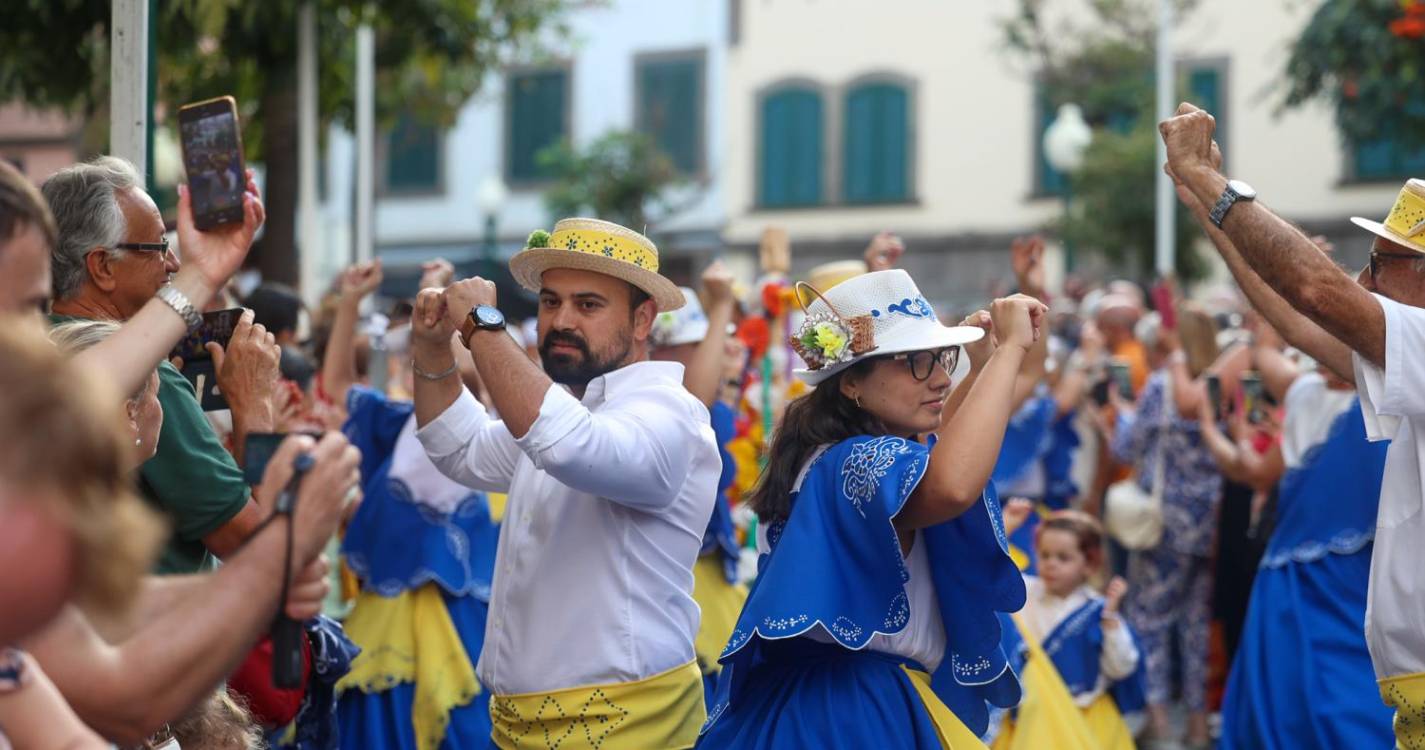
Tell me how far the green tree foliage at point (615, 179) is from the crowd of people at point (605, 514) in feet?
59.3

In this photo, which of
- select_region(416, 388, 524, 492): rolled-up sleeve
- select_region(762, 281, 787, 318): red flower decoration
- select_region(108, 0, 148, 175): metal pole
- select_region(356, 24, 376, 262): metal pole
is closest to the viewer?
select_region(416, 388, 524, 492): rolled-up sleeve

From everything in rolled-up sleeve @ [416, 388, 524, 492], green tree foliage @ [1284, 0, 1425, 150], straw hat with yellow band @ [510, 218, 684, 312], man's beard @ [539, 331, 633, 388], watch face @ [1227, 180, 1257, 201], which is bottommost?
rolled-up sleeve @ [416, 388, 524, 492]

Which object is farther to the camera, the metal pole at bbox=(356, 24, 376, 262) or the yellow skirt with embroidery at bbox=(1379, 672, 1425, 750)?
the metal pole at bbox=(356, 24, 376, 262)

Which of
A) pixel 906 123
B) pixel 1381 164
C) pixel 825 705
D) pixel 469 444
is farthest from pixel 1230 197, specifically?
pixel 906 123

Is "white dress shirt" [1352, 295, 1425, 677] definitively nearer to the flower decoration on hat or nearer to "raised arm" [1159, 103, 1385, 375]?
"raised arm" [1159, 103, 1385, 375]

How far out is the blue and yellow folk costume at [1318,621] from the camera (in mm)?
5836

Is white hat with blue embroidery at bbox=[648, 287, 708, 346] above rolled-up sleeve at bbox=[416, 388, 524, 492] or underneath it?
above

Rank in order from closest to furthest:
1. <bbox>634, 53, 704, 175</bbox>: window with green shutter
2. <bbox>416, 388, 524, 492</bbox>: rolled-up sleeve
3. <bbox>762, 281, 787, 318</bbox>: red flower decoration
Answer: <bbox>416, 388, 524, 492</bbox>: rolled-up sleeve → <bbox>762, 281, 787, 318</bbox>: red flower decoration → <bbox>634, 53, 704, 175</bbox>: window with green shutter

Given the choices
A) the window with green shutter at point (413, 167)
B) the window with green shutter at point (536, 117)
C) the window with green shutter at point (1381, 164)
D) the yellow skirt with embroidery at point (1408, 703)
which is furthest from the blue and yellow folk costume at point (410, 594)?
the window with green shutter at point (413, 167)

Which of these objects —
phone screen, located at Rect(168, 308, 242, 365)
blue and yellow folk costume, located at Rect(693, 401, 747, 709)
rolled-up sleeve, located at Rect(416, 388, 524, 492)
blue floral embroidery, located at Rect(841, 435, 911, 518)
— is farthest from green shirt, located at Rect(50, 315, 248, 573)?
blue and yellow folk costume, located at Rect(693, 401, 747, 709)

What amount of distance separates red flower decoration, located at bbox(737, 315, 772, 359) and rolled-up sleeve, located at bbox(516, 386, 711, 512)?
11.9ft

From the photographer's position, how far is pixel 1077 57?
72.9 ft

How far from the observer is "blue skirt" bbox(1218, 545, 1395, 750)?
579 centimetres

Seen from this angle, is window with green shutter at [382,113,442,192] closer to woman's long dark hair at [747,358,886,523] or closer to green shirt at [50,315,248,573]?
woman's long dark hair at [747,358,886,523]
